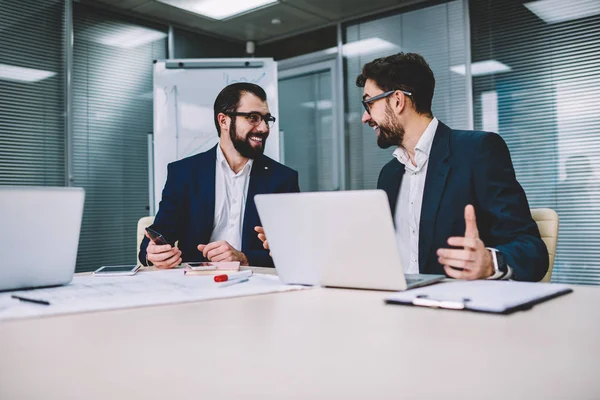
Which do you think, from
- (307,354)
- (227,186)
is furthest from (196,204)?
(307,354)

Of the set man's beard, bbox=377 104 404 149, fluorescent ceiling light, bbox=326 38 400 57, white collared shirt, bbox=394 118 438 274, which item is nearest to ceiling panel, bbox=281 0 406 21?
fluorescent ceiling light, bbox=326 38 400 57

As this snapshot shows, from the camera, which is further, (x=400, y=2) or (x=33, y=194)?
(x=400, y=2)

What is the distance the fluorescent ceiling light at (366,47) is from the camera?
Result: 183 inches

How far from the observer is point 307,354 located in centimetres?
63

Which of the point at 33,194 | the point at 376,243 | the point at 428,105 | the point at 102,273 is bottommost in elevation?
the point at 102,273

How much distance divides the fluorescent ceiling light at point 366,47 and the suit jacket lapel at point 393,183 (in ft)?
9.46

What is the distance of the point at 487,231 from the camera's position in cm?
169

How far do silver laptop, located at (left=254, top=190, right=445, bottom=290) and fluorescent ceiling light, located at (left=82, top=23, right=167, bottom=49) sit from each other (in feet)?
12.9

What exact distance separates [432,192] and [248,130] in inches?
46.5

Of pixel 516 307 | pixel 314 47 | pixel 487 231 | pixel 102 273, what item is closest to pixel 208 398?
pixel 516 307

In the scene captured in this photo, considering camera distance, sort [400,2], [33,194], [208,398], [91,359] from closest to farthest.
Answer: [208,398]
[91,359]
[33,194]
[400,2]

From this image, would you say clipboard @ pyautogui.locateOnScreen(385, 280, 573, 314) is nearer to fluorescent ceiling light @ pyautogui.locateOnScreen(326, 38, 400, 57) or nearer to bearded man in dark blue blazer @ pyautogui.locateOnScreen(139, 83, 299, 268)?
bearded man in dark blue blazer @ pyautogui.locateOnScreen(139, 83, 299, 268)

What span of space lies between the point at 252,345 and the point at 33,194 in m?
0.80

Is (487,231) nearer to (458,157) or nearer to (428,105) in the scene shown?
(458,157)
